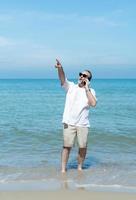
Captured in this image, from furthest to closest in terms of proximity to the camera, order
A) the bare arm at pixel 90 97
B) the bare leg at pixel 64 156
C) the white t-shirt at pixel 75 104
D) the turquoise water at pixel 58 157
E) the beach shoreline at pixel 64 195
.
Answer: the bare leg at pixel 64 156, the white t-shirt at pixel 75 104, the bare arm at pixel 90 97, the turquoise water at pixel 58 157, the beach shoreline at pixel 64 195

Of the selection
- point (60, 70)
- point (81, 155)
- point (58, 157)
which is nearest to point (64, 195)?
point (81, 155)

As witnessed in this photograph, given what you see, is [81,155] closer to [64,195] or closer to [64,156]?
[64,156]

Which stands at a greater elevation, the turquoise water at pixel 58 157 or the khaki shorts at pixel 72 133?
the khaki shorts at pixel 72 133

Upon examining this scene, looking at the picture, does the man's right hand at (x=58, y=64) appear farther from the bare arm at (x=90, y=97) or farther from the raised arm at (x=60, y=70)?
the bare arm at (x=90, y=97)

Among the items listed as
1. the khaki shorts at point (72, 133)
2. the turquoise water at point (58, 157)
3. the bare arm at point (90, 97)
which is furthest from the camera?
the khaki shorts at point (72, 133)

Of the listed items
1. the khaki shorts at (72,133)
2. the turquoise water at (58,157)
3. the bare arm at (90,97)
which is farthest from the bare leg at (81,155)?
the bare arm at (90,97)

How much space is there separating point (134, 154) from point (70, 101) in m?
3.25

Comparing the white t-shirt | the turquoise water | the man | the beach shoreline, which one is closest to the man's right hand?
the man

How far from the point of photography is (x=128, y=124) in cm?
1750

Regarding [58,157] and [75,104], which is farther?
[58,157]

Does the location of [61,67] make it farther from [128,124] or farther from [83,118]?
[128,124]

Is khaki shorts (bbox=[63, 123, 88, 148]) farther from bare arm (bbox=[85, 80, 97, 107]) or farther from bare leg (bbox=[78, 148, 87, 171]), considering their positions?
bare arm (bbox=[85, 80, 97, 107])

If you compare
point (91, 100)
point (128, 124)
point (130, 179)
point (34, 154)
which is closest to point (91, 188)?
point (130, 179)

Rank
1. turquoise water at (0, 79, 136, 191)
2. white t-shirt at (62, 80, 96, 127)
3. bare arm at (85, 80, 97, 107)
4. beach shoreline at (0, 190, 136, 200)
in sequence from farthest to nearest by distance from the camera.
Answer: white t-shirt at (62, 80, 96, 127), bare arm at (85, 80, 97, 107), turquoise water at (0, 79, 136, 191), beach shoreline at (0, 190, 136, 200)
